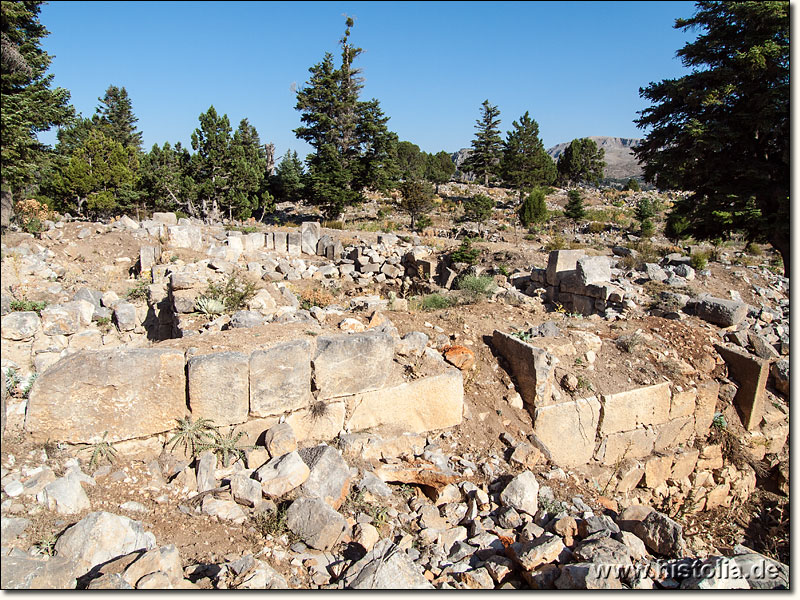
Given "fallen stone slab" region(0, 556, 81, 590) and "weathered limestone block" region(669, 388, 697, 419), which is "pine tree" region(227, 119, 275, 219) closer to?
"weathered limestone block" region(669, 388, 697, 419)

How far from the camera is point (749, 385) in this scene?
6645mm

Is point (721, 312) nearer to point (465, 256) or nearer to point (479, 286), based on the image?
point (479, 286)

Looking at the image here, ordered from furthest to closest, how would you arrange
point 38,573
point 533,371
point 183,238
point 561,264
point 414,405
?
1. point 183,238
2. point 561,264
3. point 533,371
4. point 414,405
5. point 38,573

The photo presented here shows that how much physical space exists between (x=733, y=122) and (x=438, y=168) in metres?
44.4

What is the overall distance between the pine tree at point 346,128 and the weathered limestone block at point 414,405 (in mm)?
23359

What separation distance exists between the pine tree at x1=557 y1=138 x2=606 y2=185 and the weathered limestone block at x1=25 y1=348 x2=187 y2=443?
5458 cm

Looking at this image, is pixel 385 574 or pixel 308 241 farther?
pixel 308 241

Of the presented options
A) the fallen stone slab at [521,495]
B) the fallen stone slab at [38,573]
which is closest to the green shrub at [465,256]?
the fallen stone slab at [521,495]

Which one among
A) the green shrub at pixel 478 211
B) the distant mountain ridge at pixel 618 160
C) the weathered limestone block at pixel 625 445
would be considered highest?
the distant mountain ridge at pixel 618 160

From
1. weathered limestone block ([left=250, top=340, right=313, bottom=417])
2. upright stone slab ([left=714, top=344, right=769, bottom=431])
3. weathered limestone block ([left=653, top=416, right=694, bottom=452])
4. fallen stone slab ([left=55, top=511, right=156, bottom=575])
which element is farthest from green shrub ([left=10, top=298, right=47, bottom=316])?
upright stone slab ([left=714, top=344, right=769, bottom=431])

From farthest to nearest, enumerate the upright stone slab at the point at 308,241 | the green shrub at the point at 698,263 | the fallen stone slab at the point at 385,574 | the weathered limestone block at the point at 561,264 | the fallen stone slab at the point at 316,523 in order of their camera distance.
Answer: the upright stone slab at the point at 308,241 < the green shrub at the point at 698,263 < the weathered limestone block at the point at 561,264 < the fallen stone slab at the point at 316,523 < the fallen stone slab at the point at 385,574

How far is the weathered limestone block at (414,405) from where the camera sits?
5012 millimetres

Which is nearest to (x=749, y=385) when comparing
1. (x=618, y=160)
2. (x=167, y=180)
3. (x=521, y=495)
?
(x=521, y=495)

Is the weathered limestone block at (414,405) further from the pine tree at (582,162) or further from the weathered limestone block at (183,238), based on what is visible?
the pine tree at (582,162)
